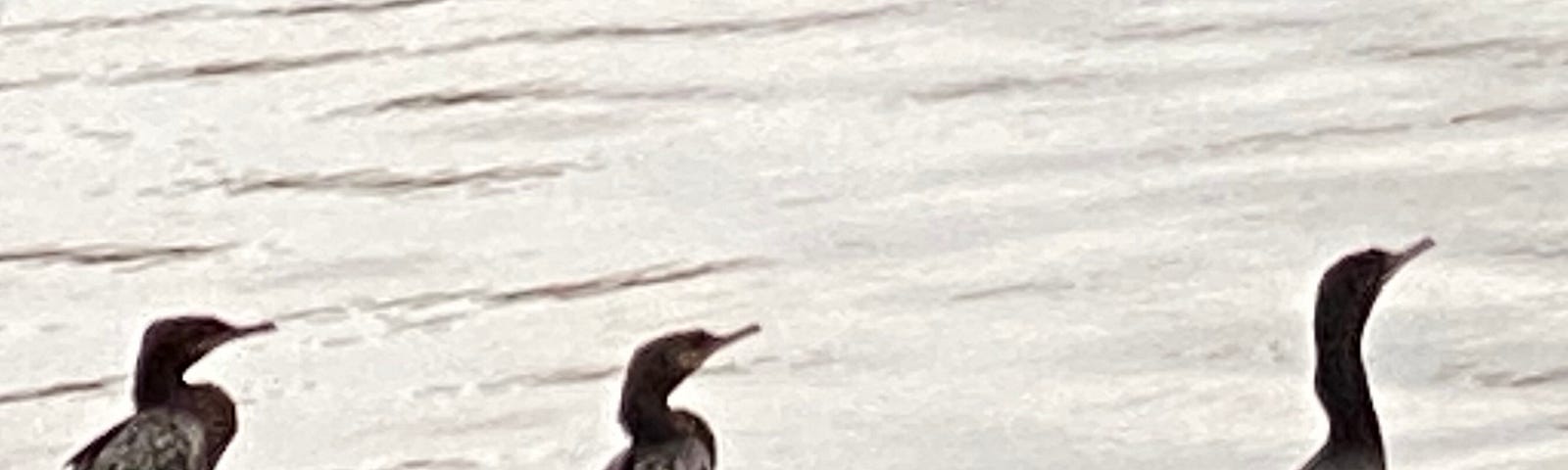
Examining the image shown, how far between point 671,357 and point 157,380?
0.61 meters

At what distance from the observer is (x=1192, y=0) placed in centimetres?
1056

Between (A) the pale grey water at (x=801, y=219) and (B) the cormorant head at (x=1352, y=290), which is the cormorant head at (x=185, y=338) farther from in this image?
(B) the cormorant head at (x=1352, y=290)

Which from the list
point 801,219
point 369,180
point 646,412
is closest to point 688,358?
point 646,412

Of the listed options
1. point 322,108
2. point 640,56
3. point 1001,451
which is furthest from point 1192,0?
point 1001,451

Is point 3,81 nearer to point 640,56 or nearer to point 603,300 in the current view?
point 640,56

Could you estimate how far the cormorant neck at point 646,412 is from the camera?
6.28 metres

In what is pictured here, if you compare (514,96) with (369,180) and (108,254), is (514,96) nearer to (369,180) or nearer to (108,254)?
(369,180)

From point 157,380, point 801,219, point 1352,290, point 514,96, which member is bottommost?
point 514,96

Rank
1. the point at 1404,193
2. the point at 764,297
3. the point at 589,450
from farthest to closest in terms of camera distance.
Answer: the point at 1404,193 → the point at 764,297 → the point at 589,450

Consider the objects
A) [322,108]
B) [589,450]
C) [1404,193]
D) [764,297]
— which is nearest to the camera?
[589,450]

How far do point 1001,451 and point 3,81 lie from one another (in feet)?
10.6

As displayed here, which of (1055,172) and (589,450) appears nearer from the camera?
(589,450)

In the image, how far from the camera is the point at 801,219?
29.7 ft

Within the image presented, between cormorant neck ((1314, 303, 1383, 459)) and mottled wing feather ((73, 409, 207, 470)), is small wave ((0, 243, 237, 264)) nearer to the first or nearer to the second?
mottled wing feather ((73, 409, 207, 470))
